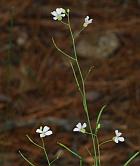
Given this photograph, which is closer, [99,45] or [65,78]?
[65,78]

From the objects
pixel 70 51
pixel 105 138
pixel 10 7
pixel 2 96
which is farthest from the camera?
pixel 10 7

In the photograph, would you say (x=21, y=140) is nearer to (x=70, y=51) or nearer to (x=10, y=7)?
(x=70, y=51)

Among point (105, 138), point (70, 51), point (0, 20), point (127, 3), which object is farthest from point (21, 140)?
point (127, 3)

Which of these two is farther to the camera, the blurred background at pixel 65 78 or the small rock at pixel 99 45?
the small rock at pixel 99 45

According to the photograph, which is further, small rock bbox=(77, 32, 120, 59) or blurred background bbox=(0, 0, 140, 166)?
small rock bbox=(77, 32, 120, 59)

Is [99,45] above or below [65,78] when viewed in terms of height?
above
